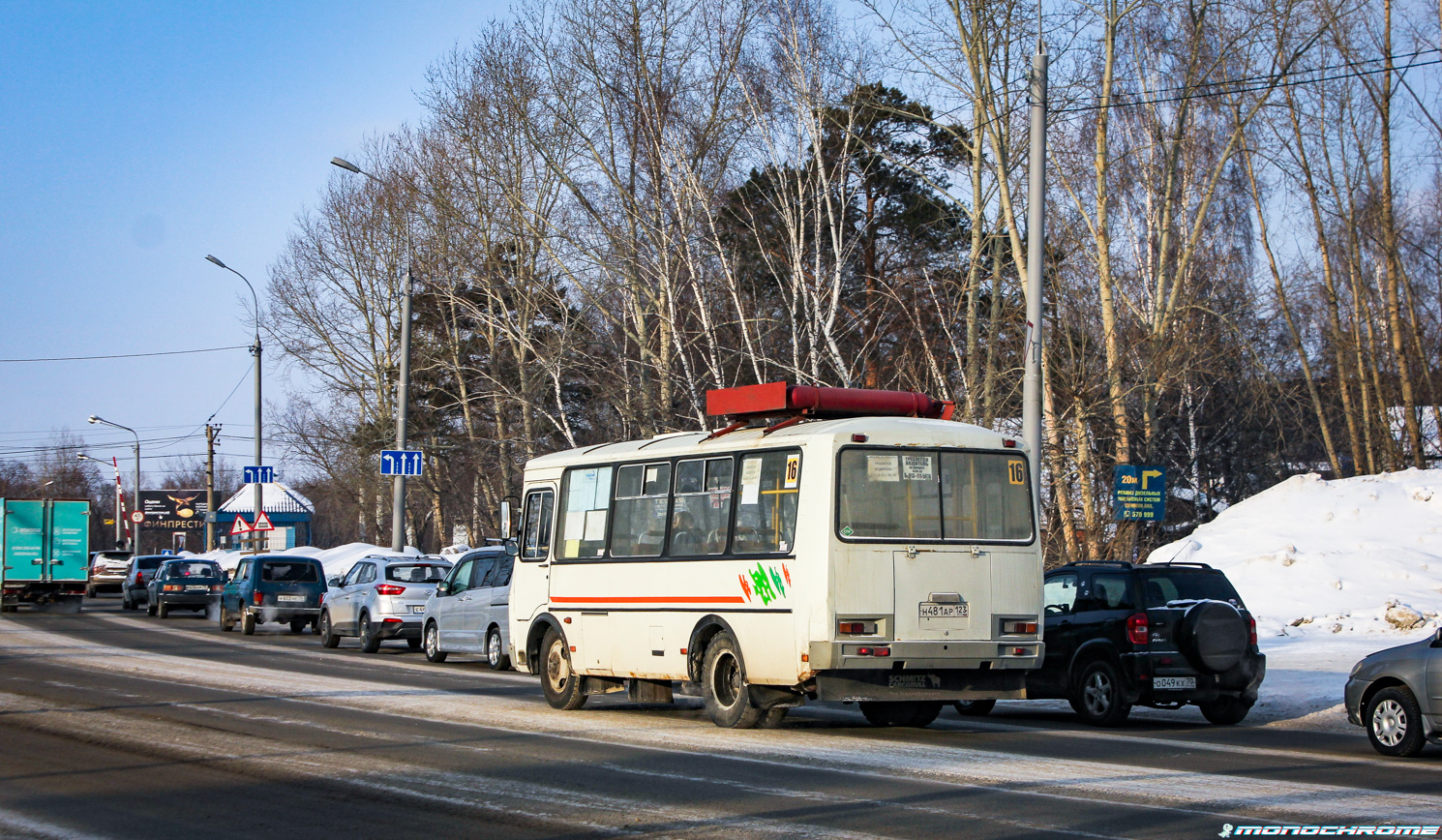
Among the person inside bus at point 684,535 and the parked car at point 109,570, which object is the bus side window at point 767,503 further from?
the parked car at point 109,570

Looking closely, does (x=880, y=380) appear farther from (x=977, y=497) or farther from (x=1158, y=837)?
(x=1158, y=837)

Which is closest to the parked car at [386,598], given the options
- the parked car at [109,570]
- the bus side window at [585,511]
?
the bus side window at [585,511]

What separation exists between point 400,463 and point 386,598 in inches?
261

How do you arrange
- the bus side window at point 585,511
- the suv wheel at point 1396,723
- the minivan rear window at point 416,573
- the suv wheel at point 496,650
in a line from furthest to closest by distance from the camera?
1. the minivan rear window at point 416,573
2. the suv wheel at point 496,650
3. the bus side window at point 585,511
4. the suv wheel at point 1396,723

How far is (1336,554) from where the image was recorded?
24500mm

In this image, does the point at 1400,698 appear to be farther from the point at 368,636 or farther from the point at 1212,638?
the point at 368,636

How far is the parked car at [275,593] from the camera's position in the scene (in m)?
31.0

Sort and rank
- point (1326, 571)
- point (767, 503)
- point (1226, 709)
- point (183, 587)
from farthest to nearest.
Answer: point (183, 587), point (1326, 571), point (1226, 709), point (767, 503)

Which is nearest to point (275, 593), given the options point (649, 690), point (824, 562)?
point (649, 690)

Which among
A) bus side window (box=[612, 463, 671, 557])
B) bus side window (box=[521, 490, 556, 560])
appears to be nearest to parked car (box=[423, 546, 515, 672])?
bus side window (box=[521, 490, 556, 560])

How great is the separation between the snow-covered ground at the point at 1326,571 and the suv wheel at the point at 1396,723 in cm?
256

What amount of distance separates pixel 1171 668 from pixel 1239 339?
20100mm

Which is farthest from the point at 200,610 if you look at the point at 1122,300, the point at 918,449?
the point at 918,449

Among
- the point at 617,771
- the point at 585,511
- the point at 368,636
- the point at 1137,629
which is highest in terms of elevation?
the point at 585,511
